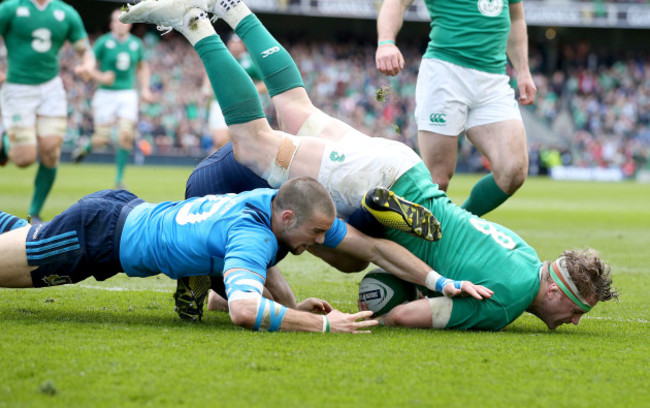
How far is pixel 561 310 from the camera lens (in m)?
4.44

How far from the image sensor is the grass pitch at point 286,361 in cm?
298

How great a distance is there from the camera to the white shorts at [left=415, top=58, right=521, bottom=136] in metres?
6.82

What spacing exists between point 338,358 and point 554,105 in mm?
36347

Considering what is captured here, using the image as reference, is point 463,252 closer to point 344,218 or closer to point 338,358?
point 344,218

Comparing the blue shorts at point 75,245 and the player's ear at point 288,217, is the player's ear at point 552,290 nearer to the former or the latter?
the player's ear at point 288,217

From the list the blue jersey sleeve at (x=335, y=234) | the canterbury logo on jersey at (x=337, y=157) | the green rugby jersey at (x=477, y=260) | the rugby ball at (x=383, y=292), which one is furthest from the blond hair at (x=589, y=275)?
the canterbury logo on jersey at (x=337, y=157)

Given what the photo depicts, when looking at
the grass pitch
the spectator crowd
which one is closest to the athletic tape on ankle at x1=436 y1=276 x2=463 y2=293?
the grass pitch

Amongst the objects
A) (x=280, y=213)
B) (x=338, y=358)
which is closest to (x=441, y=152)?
(x=280, y=213)

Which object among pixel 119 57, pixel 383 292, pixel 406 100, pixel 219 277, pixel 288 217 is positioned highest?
pixel 119 57

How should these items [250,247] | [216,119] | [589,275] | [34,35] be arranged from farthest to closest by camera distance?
[216,119], [34,35], [589,275], [250,247]

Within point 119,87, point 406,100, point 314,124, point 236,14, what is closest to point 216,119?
point 119,87

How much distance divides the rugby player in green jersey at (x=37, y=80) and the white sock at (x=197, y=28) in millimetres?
5009

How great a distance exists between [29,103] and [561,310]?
7454 mm

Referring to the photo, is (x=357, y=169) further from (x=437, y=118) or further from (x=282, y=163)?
(x=437, y=118)
